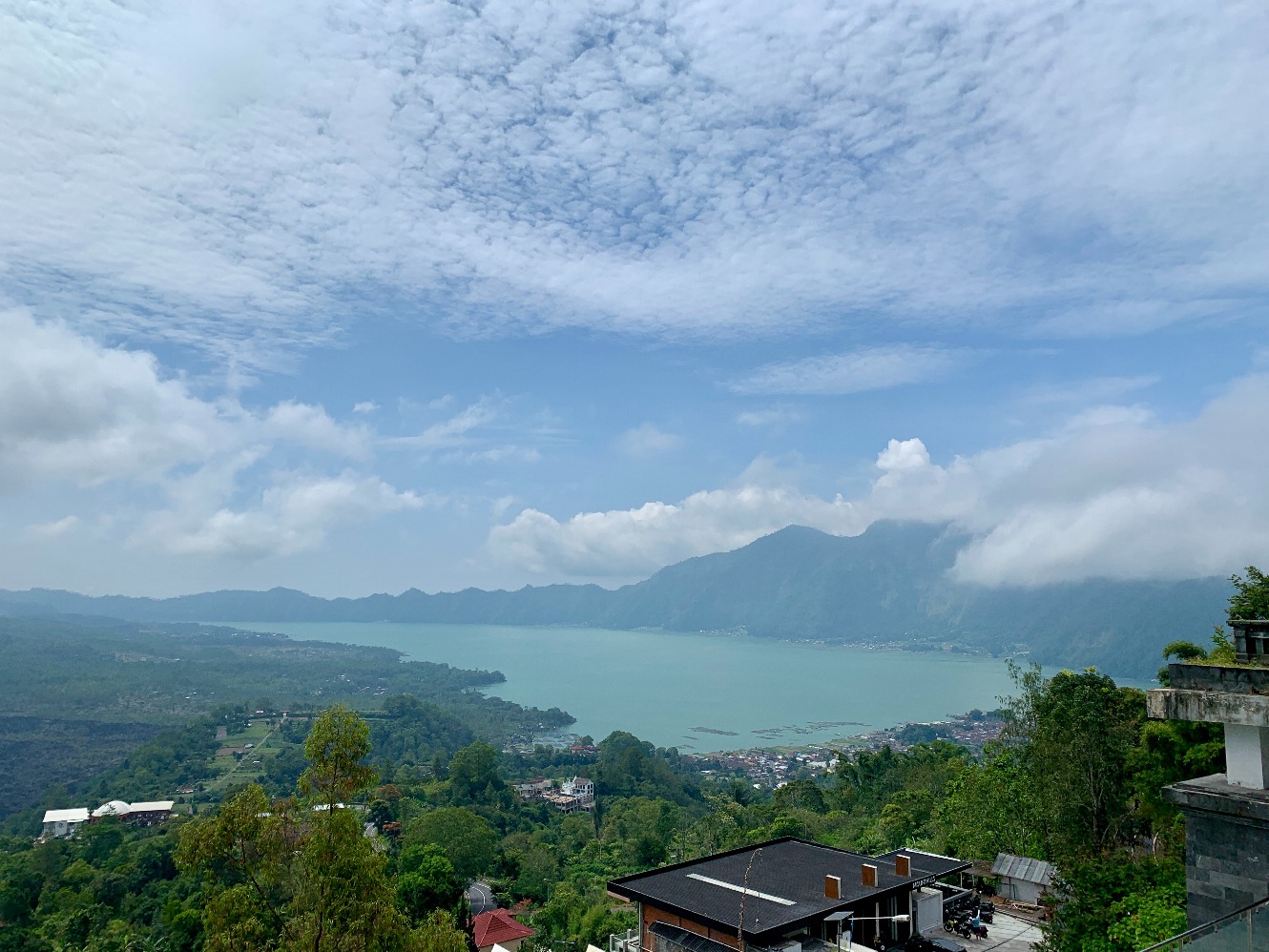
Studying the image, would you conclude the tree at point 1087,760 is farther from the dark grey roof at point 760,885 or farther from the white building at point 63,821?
the white building at point 63,821

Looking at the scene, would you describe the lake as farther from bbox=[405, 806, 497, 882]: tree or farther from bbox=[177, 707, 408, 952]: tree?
bbox=[177, 707, 408, 952]: tree

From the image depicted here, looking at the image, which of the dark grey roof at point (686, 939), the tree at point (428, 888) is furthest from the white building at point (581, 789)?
the dark grey roof at point (686, 939)

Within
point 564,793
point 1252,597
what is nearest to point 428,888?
point 1252,597

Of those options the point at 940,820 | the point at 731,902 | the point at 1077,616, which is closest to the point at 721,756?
the point at 940,820

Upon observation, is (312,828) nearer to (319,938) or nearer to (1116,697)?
(319,938)

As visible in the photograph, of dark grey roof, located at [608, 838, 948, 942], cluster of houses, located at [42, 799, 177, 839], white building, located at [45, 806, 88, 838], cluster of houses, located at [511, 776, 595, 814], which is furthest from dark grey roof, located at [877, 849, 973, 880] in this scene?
white building, located at [45, 806, 88, 838]

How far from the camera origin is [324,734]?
7957 mm

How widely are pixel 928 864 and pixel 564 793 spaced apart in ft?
175

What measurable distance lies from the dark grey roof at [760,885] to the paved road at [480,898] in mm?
15634

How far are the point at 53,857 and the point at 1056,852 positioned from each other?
121 feet

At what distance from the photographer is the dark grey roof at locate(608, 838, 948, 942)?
10828mm

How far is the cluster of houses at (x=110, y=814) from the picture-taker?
165ft

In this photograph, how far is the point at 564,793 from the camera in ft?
207

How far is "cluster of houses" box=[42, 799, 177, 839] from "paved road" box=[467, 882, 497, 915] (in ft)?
98.5
